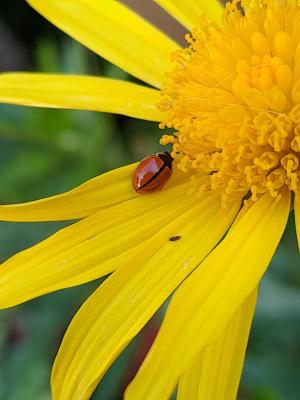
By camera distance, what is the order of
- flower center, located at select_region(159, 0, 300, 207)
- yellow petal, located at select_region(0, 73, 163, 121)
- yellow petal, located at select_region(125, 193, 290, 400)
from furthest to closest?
yellow petal, located at select_region(0, 73, 163, 121) < flower center, located at select_region(159, 0, 300, 207) < yellow petal, located at select_region(125, 193, 290, 400)

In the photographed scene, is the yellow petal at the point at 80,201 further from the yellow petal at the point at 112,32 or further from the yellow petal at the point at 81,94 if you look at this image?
the yellow petal at the point at 112,32

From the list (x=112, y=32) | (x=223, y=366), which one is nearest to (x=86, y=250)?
(x=223, y=366)

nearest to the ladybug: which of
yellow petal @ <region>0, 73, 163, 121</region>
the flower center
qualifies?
the flower center

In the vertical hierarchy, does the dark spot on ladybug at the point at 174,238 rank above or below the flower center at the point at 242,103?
below

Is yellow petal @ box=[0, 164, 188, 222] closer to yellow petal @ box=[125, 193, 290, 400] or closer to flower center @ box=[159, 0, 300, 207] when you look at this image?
flower center @ box=[159, 0, 300, 207]

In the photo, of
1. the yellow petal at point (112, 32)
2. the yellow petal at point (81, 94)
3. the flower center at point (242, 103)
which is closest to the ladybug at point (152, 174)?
the flower center at point (242, 103)

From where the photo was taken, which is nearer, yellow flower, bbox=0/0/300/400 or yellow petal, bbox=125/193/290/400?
yellow petal, bbox=125/193/290/400

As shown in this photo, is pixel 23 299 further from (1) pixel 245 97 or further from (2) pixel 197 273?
(1) pixel 245 97
